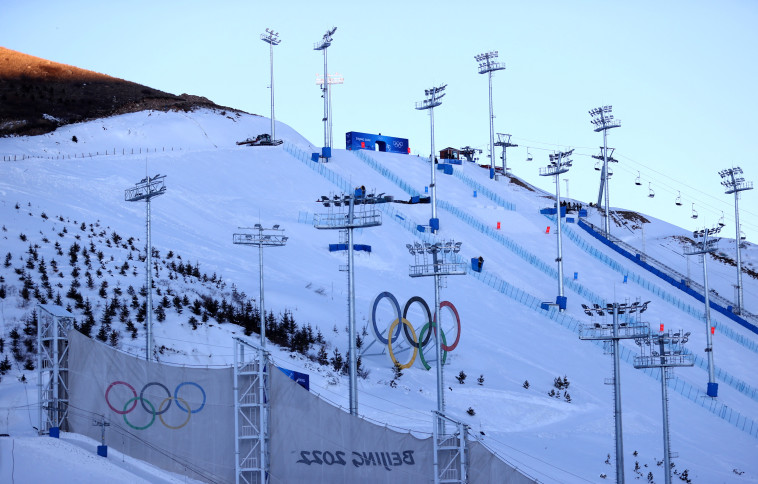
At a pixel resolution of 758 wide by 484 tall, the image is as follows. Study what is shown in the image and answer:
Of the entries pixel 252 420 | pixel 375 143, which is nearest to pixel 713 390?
pixel 252 420

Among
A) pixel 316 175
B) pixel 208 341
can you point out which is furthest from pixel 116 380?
pixel 316 175

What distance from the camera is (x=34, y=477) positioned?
2178 cm

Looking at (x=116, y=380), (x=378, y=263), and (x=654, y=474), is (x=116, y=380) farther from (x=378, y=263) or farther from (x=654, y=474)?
(x=378, y=263)

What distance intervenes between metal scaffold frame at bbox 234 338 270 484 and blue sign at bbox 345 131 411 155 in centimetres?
5978

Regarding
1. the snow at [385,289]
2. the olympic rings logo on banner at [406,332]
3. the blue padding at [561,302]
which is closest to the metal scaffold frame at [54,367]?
the snow at [385,289]

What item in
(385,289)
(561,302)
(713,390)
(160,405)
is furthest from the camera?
(561,302)

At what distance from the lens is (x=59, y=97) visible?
9400cm

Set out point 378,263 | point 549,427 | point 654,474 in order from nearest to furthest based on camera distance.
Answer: point 654,474, point 549,427, point 378,263

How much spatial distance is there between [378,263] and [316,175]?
16.7m

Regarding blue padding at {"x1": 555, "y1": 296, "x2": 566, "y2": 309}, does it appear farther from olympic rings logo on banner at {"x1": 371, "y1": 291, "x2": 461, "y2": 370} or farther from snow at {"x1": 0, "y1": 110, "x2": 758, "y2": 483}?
olympic rings logo on banner at {"x1": 371, "y1": 291, "x2": 461, "y2": 370}

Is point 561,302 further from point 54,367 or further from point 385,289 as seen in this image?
point 54,367

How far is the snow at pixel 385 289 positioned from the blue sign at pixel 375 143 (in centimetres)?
393

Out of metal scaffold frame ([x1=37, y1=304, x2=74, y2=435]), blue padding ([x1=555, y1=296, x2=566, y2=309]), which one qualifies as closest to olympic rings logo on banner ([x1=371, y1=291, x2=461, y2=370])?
blue padding ([x1=555, y1=296, x2=566, y2=309])

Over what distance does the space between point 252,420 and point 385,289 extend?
26.4 meters
